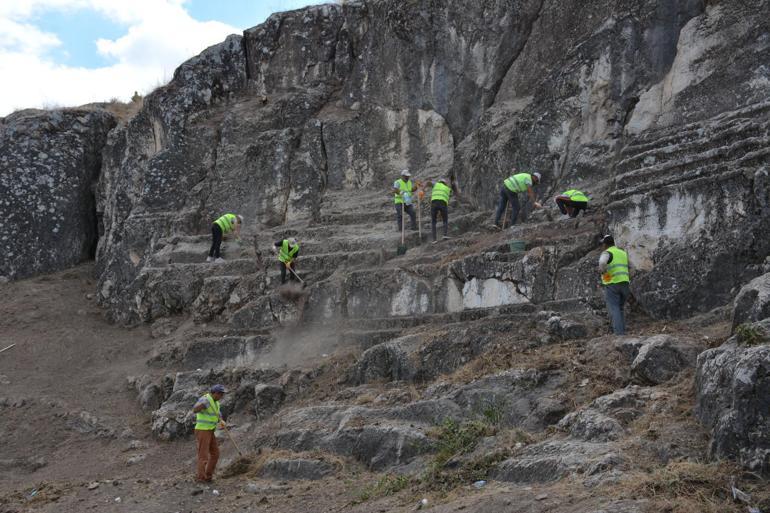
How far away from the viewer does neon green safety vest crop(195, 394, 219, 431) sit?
11.4 metres

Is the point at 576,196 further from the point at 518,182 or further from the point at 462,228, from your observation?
the point at 462,228

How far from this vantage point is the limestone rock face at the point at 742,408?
637cm

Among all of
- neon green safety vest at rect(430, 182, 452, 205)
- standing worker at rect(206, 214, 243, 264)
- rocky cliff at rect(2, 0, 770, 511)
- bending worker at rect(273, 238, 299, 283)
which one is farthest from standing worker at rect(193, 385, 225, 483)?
standing worker at rect(206, 214, 243, 264)

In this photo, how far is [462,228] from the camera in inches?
684

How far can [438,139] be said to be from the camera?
2041cm

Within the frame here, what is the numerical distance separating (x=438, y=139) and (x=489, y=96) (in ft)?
5.28

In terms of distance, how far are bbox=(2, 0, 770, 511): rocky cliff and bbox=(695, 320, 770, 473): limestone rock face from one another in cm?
2

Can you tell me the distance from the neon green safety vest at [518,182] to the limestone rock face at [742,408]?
29.0ft

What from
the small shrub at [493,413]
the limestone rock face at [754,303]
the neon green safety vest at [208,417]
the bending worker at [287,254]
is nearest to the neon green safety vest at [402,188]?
the bending worker at [287,254]

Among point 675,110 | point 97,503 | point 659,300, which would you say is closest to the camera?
point 97,503

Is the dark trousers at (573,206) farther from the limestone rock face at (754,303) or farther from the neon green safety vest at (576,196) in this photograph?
the limestone rock face at (754,303)

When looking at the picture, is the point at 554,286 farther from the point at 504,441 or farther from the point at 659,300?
the point at 504,441

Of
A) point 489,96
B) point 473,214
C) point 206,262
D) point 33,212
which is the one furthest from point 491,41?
point 33,212

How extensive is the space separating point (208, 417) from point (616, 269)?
19.5ft
